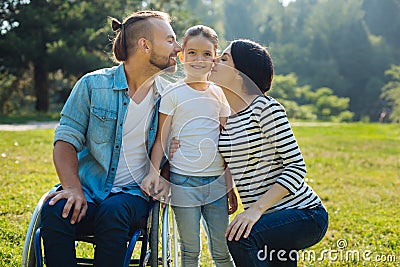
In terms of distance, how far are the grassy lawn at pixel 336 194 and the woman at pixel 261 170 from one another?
112cm

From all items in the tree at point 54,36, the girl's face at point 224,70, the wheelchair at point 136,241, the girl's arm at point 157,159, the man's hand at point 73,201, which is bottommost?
the wheelchair at point 136,241

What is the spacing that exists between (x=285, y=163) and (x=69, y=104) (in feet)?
3.30

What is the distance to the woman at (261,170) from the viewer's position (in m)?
2.08

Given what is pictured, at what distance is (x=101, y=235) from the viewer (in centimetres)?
210

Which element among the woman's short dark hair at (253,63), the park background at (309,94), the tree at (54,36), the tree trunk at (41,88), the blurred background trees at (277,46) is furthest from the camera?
the tree trunk at (41,88)

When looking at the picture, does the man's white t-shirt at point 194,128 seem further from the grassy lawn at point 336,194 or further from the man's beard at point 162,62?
the grassy lawn at point 336,194

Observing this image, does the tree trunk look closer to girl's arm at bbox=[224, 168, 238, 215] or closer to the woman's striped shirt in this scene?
girl's arm at bbox=[224, 168, 238, 215]

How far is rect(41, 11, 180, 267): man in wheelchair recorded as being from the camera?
2.13 meters

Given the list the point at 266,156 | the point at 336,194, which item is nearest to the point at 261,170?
the point at 266,156

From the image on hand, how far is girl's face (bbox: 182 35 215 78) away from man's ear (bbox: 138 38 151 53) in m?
0.19

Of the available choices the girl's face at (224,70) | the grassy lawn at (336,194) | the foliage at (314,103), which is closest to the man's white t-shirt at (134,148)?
the girl's face at (224,70)

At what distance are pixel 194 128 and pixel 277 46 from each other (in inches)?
1418

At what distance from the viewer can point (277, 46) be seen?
37.4m
